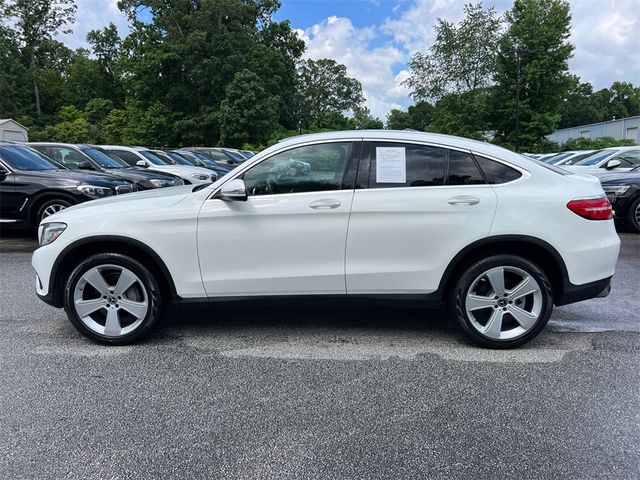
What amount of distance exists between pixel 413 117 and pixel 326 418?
80981mm

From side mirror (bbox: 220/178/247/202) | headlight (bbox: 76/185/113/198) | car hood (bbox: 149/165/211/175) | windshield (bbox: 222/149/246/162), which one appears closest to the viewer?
side mirror (bbox: 220/178/247/202)

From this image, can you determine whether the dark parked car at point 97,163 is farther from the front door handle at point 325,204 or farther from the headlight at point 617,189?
the headlight at point 617,189

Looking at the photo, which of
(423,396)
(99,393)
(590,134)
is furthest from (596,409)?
(590,134)

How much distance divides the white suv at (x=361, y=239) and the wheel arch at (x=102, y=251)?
11 mm

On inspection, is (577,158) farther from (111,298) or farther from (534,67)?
(534,67)

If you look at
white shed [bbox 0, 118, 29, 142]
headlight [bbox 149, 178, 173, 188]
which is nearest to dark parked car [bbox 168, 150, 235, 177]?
headlight [bbox 149, 178, 173, 188]

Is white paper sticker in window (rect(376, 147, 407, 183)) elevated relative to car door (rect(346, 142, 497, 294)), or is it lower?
elevated

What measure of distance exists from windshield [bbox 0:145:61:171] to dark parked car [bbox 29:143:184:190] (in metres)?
0.89

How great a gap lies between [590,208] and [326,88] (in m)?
69.3

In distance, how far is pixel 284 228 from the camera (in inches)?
151

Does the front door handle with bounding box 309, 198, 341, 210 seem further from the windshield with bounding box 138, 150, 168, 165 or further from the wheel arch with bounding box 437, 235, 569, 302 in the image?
the windshield with bounding box 138, 150, 168, 165

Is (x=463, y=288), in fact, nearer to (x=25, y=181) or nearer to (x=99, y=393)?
(x=99, y=393)

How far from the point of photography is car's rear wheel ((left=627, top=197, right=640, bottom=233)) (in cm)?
920

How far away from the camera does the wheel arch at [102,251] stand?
3910 millimetres
